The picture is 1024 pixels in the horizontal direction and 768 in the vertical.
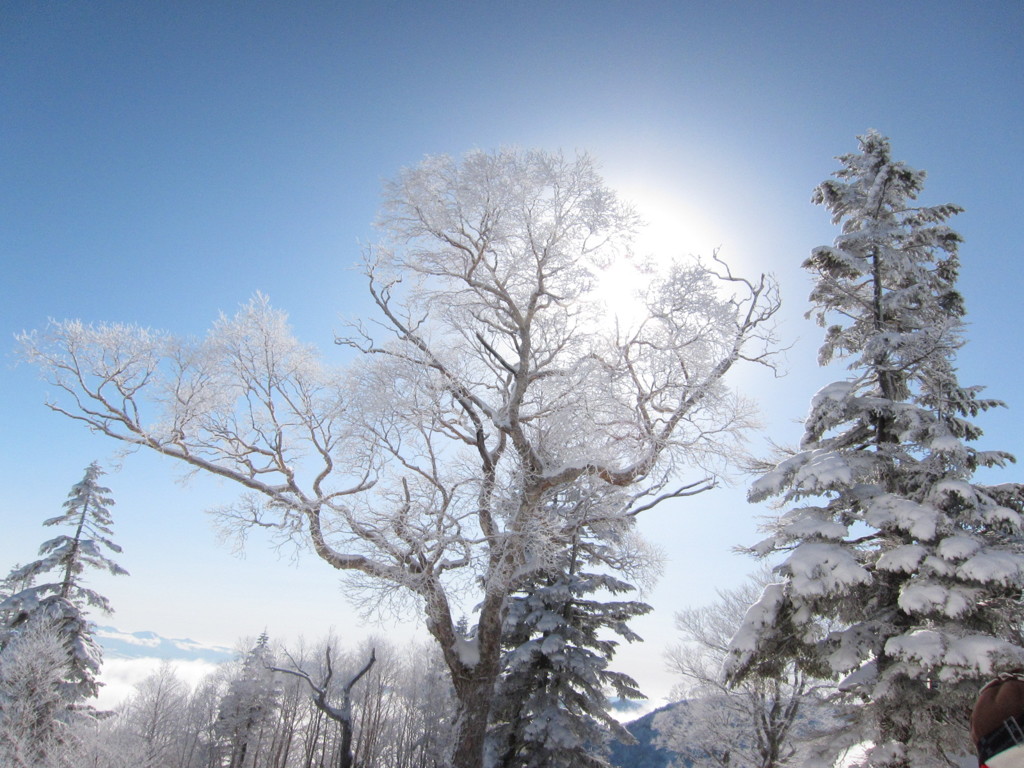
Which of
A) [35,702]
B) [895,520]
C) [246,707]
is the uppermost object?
[895,520]

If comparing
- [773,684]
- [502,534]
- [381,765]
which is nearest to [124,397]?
[502,534]

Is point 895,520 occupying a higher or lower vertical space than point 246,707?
higher

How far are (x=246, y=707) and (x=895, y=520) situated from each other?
3874cm

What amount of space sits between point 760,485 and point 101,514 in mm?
22224

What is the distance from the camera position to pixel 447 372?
37.0ft

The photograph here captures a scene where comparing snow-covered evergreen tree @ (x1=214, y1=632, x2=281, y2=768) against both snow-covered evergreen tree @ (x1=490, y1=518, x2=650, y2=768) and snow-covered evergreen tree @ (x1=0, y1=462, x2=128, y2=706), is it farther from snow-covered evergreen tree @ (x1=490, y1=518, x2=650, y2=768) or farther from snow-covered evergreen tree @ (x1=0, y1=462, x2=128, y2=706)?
snow-covered evergreen tree @ (x1=490, y1=518, x2=650, y2=768)

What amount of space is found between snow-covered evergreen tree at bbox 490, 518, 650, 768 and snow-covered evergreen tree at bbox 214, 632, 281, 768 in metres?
25.2

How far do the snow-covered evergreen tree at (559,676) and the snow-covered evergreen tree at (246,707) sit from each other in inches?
992

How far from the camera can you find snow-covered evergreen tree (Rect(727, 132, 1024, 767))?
19.6 feet

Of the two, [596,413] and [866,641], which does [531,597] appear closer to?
[596,413]

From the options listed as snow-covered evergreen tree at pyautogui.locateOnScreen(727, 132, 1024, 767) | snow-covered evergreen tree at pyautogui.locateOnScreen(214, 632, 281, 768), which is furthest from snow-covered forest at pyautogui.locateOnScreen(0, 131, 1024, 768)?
snow-covered evergreen tree at pyautogui.locateOnScreen(214, 632, 281, 768)

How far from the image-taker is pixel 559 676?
13.9 m

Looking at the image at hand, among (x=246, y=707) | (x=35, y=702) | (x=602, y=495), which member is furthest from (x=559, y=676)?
(x=246, y=707)

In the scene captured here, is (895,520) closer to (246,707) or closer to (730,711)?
(730,711)
